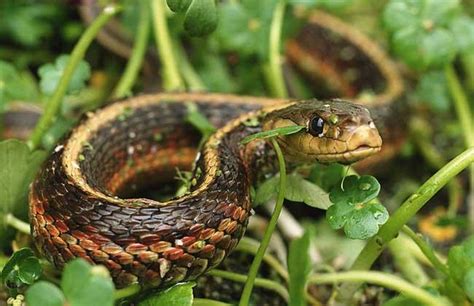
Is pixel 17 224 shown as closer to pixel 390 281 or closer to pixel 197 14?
pixel 197 14

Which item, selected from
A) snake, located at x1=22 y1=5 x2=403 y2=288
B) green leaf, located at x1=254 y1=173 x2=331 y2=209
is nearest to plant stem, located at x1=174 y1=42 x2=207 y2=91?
snake, located at x1=22 y1=5 x2=403 y2=288

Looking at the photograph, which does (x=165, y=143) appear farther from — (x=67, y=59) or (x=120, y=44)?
(x=120, y=44)

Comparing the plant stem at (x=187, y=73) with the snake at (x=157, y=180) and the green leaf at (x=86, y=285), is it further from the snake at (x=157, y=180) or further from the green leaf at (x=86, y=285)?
the green leaf at (x=86, y=285)

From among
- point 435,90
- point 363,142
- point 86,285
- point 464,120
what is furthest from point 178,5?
point 435,90

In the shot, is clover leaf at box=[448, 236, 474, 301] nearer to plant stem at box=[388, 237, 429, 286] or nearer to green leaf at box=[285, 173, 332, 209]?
green leaf at box=[285, 173, 332, 209]

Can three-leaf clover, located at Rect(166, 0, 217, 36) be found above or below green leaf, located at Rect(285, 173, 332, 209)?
above

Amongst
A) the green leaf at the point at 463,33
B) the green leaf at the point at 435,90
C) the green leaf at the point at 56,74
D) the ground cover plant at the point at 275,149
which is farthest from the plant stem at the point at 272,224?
the green leaf at the point at 435,90
